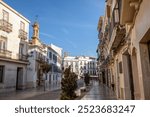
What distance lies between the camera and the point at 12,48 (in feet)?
73.3

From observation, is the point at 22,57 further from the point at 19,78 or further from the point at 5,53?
the point at 5,53

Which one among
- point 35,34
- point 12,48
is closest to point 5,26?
point 12,48

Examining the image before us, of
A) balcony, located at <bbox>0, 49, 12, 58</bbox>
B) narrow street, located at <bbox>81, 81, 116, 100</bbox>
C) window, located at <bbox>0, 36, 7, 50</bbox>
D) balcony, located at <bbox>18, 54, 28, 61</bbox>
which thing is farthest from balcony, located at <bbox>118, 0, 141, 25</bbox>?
balcony, located at <bbox>18, 54, 28, 61</bbox>

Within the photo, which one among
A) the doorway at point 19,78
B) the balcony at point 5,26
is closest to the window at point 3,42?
the balcony at point 5,26

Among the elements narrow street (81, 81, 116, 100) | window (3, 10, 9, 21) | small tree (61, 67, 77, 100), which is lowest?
narrow street (81, 81, 116, 100)

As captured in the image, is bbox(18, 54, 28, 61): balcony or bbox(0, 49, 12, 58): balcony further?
bbox(18, 54, 28, 61): balcony

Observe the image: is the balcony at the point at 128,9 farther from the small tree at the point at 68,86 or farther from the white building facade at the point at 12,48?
the white building facade at the point at 12,48

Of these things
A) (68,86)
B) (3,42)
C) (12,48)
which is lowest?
(68,86)

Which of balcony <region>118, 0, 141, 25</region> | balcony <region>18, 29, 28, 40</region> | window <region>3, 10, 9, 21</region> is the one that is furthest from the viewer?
balcony <region>18, 29, 28, 40</region>

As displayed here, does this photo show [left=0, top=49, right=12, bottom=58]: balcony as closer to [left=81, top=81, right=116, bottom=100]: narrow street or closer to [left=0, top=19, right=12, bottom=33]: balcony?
[left=0, top=19, right=12, bottom=33]: balcony

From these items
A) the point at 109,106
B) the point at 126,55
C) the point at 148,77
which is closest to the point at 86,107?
the point at 109,106

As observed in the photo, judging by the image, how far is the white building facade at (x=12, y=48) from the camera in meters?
20.4

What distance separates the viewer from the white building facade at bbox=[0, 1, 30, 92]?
67.0 ft

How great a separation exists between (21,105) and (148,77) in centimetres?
372
